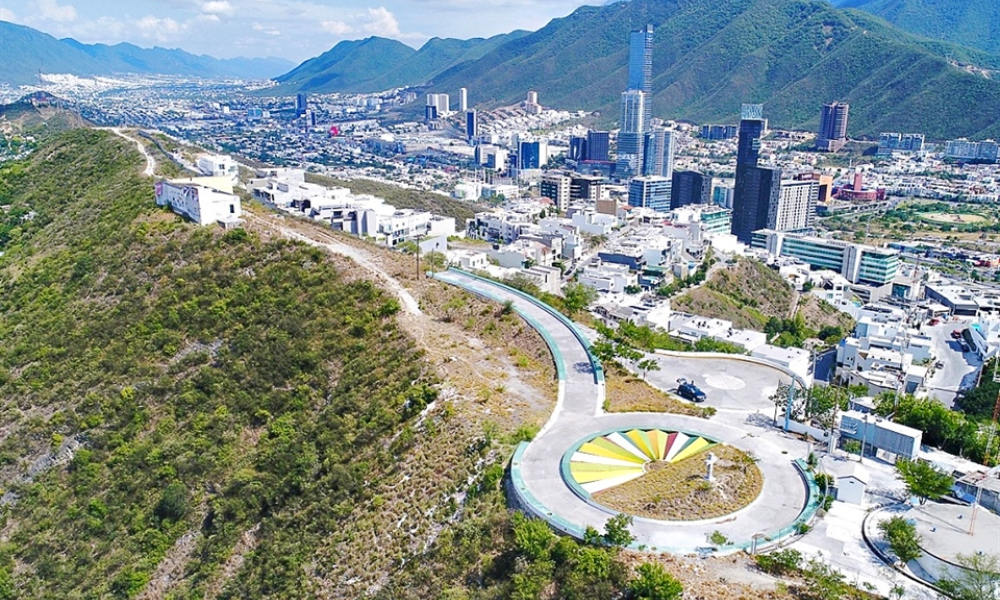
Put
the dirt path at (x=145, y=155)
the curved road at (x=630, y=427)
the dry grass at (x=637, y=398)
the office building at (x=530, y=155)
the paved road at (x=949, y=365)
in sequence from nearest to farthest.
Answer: the curved road at (x=630, y=427) < the dry grass at (x=637, y=398) < the paved road at (x=949, y=365) < the dirt path at (x=145, y=155) < the office building at (x=530, y=155)

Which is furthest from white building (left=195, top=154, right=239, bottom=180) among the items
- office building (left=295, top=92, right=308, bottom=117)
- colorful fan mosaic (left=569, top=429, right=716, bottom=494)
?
office building (left=295, top=92, right=308, bottom=117)

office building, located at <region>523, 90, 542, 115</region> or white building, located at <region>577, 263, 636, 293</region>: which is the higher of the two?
office building, located at <region>523, 90, 542, 115</region>

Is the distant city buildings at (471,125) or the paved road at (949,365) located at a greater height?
the distant city buildings at (471,125)

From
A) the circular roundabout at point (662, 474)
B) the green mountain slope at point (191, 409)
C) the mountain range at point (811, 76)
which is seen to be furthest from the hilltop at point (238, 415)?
the mountain range at point (811, 76)

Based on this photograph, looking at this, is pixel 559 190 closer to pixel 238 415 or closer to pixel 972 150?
pixel 238 415

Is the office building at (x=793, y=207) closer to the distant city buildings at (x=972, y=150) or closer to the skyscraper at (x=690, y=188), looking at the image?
the skyscraper at (x=690, y=188)

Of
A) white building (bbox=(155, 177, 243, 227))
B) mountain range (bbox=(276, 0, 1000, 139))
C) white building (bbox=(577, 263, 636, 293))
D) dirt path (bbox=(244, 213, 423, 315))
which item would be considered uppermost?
mountain range (bbox=(276, 0, 1000, 139))

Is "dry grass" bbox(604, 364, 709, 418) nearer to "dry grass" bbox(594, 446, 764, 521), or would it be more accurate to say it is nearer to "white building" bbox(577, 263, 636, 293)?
"dry grass" bbox(594, 446, 764, 521)
